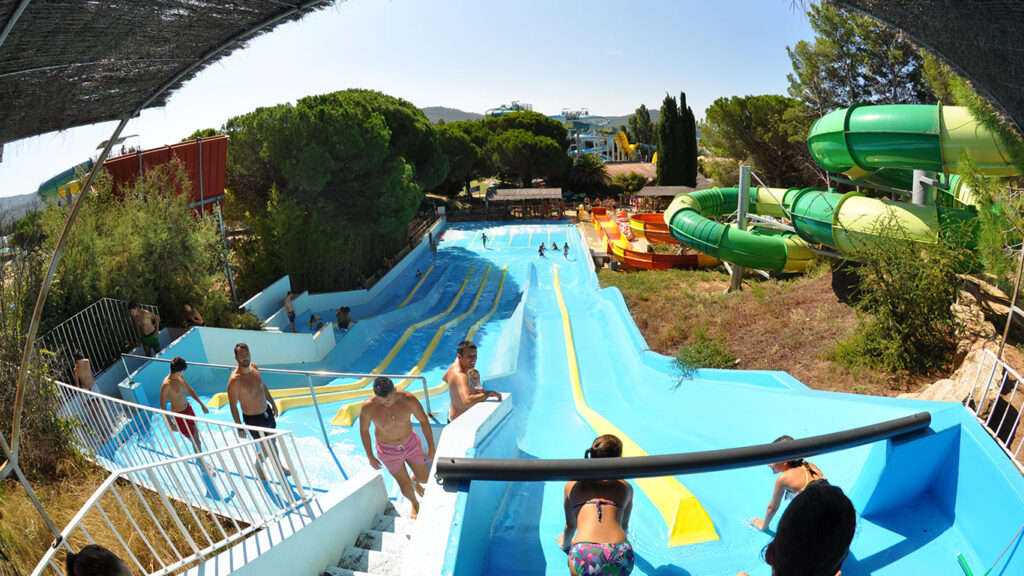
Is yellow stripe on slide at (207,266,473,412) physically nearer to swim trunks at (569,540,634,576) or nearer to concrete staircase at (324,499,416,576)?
concrete staircase at (324,499,416,576)

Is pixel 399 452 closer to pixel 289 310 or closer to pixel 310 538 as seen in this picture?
pixel 310 538

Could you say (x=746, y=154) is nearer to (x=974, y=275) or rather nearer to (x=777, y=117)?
(x=777, y=117)

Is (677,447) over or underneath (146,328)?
underneath

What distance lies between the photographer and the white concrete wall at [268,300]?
12.8 metres

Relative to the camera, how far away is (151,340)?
8.04 metres

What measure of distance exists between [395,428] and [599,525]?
2.12 meters

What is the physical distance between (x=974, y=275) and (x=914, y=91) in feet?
50.7

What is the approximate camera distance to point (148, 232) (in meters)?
8.88

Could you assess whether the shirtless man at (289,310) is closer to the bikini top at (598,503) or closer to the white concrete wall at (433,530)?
the white concrete wall at (433,530)

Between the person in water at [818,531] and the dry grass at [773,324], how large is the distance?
5656 mm

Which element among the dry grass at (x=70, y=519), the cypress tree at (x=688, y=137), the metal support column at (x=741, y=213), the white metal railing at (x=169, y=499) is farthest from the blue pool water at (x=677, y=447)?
the cypress tree at (x=688, y=137)

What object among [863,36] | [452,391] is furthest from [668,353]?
[863,36]

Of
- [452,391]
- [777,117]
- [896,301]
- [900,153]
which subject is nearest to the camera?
[452,391]

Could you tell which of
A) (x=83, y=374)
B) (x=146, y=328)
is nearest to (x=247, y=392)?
(x=83, y=374)
